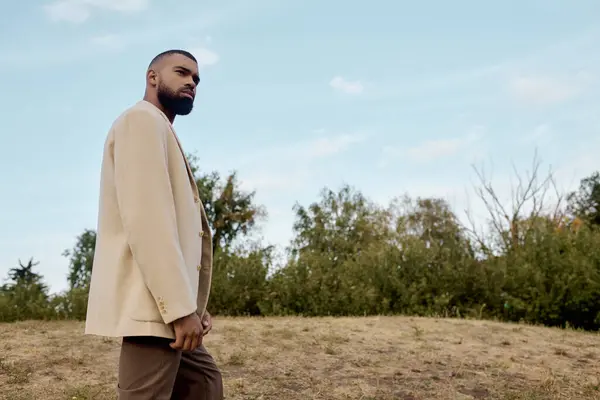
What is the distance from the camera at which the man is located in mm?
2180

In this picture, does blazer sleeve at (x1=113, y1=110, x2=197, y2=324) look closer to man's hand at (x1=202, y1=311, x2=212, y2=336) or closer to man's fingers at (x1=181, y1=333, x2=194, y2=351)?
man's fingers at (x1=181, y1=333, x2=194, y2=351)

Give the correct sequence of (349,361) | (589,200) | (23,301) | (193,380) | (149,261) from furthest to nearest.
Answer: (589,200), (23,301), (349,361), (193,380), (149,261)

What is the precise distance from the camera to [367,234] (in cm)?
3559

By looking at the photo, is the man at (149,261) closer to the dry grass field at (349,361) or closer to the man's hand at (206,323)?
the man's hand at (206,323)

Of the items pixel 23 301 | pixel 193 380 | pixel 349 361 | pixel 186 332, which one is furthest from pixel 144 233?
pixel 23 301

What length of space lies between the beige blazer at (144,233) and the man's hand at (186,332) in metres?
0.03

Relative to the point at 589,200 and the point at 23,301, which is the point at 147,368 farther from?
the point at 589,200

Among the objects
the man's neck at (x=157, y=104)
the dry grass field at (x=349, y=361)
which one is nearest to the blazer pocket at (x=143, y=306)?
the man's neck at (x=157, y=104)

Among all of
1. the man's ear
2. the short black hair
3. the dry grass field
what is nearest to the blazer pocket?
the man's ear

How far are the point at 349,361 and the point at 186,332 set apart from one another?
185 inches

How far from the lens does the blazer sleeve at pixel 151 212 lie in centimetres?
217

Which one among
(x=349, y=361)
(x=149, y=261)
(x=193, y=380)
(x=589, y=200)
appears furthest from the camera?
(x=589, y=200)

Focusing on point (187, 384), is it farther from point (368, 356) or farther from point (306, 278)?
point (306, 278)

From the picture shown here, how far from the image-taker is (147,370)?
7.23ft
